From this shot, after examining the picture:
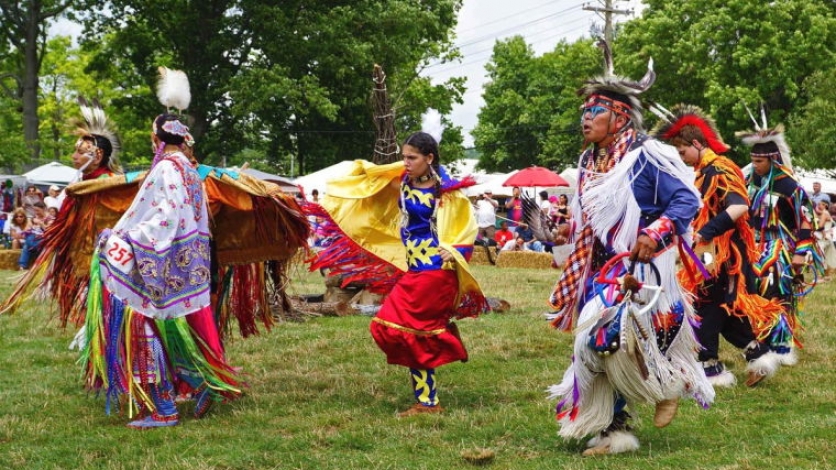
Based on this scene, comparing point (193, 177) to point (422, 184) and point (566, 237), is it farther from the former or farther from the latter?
point (566, 237)

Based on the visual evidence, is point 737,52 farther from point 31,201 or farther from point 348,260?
point 348,260

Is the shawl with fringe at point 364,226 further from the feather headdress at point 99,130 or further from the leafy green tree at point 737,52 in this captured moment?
the leafy green tree at point 737,52

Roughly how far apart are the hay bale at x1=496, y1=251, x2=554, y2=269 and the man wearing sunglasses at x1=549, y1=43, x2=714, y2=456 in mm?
11435

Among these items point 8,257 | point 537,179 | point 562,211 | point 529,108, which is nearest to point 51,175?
point 8,257

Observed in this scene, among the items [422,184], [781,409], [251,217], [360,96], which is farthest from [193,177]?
[360,96]

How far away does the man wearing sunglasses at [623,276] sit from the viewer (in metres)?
4.11

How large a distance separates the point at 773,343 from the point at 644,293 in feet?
8.50

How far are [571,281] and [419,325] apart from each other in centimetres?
105

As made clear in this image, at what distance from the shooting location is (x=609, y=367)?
13.5ft

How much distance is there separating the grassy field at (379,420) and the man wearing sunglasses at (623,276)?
21 cm

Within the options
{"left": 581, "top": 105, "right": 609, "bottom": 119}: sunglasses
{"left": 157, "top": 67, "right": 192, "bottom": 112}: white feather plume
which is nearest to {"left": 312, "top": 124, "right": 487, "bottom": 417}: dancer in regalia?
{"left": 581, "top": 105, "right": 609, "bottom": 119}: sunglasses

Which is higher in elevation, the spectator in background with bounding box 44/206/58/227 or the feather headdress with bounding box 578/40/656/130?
the feather headdress with bounding box 578/40/656/130

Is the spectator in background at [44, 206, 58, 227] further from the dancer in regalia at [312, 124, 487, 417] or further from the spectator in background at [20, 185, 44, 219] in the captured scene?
the dancer in regalia at [312, 124, 487, 417]

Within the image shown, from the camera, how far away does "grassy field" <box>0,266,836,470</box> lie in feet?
14.1
